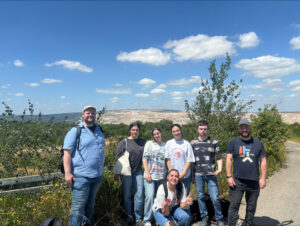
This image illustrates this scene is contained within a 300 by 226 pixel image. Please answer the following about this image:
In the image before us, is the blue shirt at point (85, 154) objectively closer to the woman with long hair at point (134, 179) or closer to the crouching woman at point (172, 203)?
the woman with long hair at point (134, 179)

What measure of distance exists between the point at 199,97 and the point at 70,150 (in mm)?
7659

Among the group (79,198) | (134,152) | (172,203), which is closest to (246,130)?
(172,203)

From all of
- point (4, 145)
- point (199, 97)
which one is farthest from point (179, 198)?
point (199, 97)

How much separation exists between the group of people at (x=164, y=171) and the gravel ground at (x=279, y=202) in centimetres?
102

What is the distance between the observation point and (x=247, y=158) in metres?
3.13

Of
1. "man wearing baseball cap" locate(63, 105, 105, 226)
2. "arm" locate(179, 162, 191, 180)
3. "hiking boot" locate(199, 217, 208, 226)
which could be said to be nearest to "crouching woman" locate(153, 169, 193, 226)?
"arm" locate(179, 162, 191, 180)

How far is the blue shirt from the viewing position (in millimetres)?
2812

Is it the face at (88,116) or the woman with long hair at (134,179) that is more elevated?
the face at (88,116)

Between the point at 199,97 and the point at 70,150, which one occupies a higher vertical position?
the point at 199,97

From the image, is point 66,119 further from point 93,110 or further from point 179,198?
point 179,198

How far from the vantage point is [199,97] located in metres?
9.51

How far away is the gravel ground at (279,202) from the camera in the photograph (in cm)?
409

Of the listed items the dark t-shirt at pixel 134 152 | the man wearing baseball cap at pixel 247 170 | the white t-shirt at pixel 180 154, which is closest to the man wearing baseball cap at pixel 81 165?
the dark t-shirt at pixel 134 152

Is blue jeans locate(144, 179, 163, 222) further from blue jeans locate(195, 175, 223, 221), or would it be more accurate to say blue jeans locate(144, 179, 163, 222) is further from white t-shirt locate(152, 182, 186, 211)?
blue jeans locate(195, 175, 223, 221)
